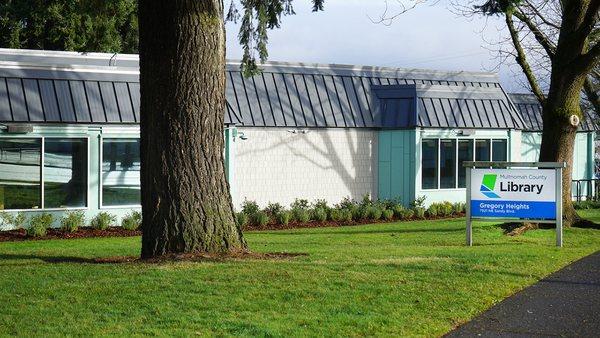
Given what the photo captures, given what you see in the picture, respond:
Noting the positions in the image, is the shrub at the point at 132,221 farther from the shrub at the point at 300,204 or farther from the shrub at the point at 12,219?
the shrub at the point at 300,204

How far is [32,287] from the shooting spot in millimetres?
10773

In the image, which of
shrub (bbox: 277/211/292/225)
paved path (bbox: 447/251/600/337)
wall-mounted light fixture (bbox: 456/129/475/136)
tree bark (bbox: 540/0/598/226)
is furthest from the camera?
wall-mounted light fixture (bbox: 456/129/475/136)

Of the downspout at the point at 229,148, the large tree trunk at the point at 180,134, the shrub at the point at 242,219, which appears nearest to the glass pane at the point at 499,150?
the downspout at the point at 229,148

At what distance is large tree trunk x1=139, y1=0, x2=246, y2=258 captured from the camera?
13078 millimetres

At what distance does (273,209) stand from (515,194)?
965 cm

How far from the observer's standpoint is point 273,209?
2548 centimetres

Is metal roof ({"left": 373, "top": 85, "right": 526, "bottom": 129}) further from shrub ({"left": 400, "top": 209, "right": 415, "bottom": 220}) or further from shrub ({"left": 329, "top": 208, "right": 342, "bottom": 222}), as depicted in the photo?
shrub ({"left": 329, "top": 208, "right": 342, "bottom": 222})

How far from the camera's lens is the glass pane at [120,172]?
2277 cm

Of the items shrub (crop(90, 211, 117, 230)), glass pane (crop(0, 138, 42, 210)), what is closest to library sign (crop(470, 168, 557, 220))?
shrub (crop(90, 211, 117, 230))

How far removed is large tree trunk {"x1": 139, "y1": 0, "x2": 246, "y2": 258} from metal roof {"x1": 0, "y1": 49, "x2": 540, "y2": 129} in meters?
9.27

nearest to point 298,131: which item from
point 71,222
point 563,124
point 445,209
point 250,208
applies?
point 250,208

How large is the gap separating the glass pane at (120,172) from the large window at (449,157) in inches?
360

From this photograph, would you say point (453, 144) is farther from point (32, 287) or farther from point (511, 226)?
point (32, 287)

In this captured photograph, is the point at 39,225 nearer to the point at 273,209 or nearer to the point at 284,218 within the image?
the point at 284,218
